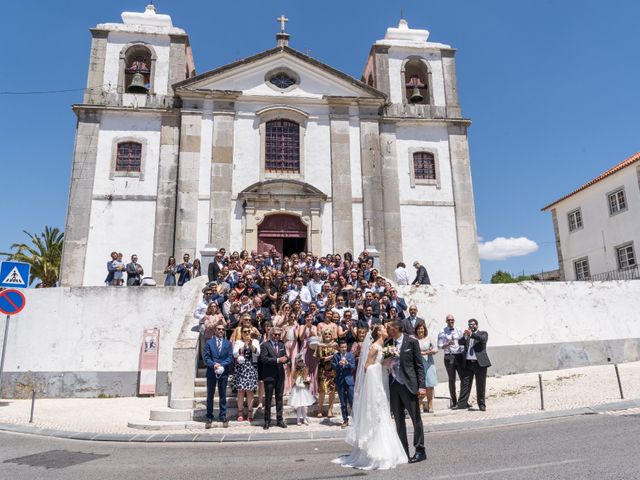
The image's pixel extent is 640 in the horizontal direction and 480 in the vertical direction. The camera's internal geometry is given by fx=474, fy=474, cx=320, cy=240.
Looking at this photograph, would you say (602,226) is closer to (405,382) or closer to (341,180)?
(341,180)

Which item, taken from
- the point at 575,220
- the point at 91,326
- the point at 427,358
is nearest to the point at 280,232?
the point at 91,326

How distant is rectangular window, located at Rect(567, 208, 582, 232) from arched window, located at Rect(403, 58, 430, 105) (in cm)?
1271

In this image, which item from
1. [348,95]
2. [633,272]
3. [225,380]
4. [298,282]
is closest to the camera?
[225,380]

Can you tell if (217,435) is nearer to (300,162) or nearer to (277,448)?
(277,448)

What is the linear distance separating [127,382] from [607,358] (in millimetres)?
12540


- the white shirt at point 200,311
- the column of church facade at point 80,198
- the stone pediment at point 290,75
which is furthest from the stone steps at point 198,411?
the stone pediment at point 290,75

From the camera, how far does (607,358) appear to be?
12.8m

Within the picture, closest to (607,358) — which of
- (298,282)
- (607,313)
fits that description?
(607,313)

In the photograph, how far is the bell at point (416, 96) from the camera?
19234 mm

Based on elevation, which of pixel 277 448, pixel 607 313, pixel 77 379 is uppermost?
pixel 607 313

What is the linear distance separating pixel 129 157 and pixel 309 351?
12.5 metres

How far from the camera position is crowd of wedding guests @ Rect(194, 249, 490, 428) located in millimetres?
7801

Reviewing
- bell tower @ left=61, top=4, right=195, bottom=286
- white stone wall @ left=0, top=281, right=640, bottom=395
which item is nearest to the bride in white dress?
white stone wall @ left=0, top=281, right=640, bottom=395

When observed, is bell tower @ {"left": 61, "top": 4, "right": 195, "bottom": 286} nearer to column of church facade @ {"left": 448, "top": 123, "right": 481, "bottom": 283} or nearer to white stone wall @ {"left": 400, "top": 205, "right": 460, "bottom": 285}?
white stone wall @ {"left": 400, "top": 205, "right": 460, "bottom": 285}
